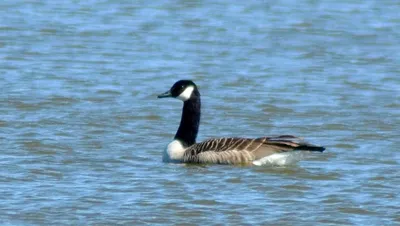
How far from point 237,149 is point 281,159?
1.49 feet

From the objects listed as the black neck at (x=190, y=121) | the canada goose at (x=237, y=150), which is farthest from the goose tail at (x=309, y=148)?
the black neck at (x=190, y=121)

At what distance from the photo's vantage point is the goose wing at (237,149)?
12500 millimetres

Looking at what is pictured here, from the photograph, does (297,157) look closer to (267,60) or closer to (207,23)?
(267,60)

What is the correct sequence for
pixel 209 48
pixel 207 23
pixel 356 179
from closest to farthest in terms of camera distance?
pixel 356 179
pixel 209 48
pixel 207 23

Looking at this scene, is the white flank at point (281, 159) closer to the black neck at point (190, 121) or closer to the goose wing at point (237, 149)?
the goose wing at point (237, 149)

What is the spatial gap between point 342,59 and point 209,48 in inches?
89.2

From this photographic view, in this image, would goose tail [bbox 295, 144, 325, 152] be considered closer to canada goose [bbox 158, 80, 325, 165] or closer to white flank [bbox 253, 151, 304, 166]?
canada goose [bbox 158, 80, 325, 165]

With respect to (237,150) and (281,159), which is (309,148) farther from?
(237,150)

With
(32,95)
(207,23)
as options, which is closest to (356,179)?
(32,95)

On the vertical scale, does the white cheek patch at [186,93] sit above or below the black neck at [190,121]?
above

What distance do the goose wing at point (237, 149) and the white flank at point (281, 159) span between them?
1.9 inches

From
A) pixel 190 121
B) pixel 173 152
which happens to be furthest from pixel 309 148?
pixel 190 121

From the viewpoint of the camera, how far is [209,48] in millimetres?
20500

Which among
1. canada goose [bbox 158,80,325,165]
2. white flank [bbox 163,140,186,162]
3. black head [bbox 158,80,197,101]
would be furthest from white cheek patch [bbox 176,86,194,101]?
white flank [bbox 163,140,186,162]
